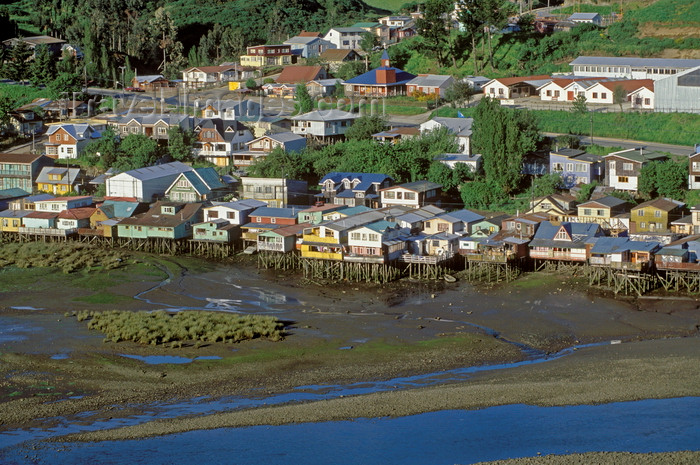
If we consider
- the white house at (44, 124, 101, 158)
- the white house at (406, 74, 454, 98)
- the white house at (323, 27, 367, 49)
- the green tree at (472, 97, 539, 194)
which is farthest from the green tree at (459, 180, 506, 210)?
the white house at (323, 27, 367, 49)

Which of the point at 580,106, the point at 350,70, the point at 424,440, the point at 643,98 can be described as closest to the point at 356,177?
the point at 580,106

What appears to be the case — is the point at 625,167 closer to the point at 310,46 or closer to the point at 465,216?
the point at 465,216

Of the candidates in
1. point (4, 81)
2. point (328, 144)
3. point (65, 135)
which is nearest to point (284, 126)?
point (328, 144)

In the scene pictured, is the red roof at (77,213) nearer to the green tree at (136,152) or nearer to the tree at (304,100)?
the green tree at (136,152)

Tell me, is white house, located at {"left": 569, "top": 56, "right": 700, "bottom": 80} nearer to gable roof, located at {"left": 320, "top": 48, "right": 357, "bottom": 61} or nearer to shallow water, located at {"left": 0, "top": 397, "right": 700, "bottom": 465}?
gable roof, located at {"left": 320, "top": 48, "right": 357, "bottom": 61}

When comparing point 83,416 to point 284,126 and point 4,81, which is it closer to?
point 284,126

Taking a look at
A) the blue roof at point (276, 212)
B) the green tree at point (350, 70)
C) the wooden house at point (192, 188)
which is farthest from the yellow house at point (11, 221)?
the green tree at point (350, 70)
